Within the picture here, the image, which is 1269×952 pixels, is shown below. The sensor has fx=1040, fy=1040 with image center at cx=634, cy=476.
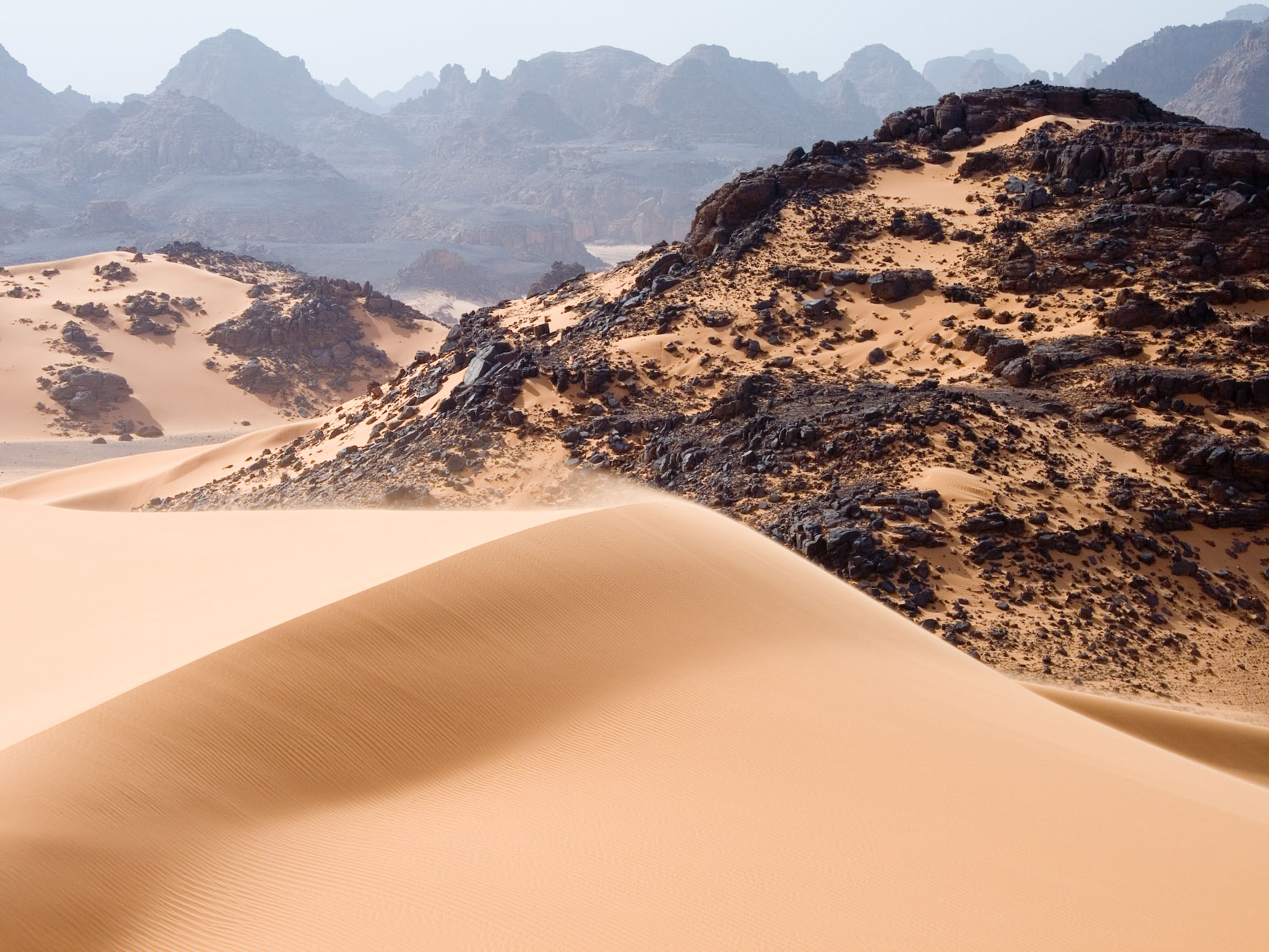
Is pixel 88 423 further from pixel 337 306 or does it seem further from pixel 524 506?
pixel 524 506

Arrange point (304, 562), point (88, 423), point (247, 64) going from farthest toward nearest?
point (247, 64)
point (88, 423)
point (304, 562)

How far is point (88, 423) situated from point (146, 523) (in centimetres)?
2681

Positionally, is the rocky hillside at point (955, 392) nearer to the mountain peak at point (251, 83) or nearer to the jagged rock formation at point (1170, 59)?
the jagged rock formation at point (1170, 59)

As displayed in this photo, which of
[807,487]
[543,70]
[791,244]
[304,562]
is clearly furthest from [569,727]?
[543,70]

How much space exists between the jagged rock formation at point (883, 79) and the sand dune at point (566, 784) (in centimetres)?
17666

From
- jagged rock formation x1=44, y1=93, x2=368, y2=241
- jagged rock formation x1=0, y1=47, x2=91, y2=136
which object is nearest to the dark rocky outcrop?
jagged rock formation x1=44, y1=93, x2=368, y2=241

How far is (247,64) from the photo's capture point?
528 feet

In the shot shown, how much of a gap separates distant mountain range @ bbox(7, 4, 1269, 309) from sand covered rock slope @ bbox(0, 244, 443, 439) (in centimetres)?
3370

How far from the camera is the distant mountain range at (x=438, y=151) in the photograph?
90.9 metres

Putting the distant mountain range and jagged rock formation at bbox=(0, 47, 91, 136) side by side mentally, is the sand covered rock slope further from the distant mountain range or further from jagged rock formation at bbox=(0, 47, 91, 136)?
jagged rock formation at bbox=(0, 47, 91, 136)

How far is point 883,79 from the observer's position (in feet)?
594

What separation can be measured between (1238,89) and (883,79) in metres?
103

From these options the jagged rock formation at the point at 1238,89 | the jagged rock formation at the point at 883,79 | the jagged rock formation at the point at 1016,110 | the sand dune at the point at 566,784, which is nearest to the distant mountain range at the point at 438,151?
the jagged rock formation at the point at 1238,89

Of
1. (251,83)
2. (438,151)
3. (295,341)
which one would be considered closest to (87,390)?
(295,341)
